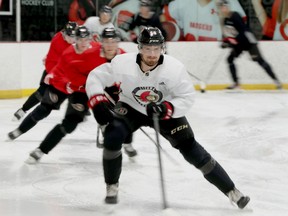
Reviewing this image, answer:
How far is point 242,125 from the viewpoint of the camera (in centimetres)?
592

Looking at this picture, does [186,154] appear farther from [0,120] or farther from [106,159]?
[0,120]

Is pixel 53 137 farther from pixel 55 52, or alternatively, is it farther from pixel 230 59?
pixel 230 59

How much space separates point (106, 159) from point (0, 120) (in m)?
3.21

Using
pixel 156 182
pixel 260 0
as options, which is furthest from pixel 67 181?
pixel 260 0

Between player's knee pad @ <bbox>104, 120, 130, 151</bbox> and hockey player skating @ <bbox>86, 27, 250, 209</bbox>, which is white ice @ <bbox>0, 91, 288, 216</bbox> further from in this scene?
player's knee pad @ <bbox>104, 120, 130, 151</bbox>

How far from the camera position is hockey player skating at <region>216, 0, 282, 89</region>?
8.17 metres

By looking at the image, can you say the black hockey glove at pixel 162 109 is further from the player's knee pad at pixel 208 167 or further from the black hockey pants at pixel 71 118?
the black hockey pants at pixel 71 118

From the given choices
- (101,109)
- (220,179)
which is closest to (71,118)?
(101,109)

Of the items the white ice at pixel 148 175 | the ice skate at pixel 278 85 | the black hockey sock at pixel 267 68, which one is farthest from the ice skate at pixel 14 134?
the ice skate at pixel 278 85

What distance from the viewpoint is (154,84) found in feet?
10.2

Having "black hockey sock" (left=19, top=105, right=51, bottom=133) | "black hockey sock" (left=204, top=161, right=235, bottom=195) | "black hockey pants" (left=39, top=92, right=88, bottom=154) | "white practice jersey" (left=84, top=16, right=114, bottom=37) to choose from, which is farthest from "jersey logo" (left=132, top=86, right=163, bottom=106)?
"white practice jersey" (left=84, top=16, right=114, bottom=37)

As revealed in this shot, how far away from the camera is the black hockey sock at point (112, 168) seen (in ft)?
10.3

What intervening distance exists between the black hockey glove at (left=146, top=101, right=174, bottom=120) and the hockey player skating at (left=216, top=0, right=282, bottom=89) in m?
5.24

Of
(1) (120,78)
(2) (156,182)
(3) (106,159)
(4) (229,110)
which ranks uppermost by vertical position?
(1) (120,78)
